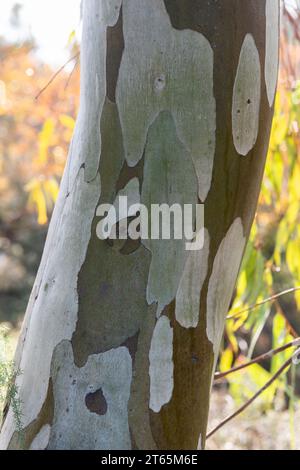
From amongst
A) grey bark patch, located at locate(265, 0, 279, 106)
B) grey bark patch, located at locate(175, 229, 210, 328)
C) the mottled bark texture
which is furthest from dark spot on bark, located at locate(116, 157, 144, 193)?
grey bark patch, located at locate(265, 0, 279, 106)

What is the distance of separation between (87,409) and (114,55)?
44 centimetres

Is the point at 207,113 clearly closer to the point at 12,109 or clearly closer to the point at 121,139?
the point at 121,139

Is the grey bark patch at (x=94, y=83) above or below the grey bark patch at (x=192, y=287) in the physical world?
above

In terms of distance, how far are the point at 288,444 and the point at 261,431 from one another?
234 millimetres

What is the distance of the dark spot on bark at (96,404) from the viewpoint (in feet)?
2.60

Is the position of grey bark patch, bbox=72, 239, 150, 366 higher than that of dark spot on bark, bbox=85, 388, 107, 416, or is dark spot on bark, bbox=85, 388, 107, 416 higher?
grey bark patch, bbox=72, 239, 150, 366

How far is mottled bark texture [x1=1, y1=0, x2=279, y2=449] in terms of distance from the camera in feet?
2.63

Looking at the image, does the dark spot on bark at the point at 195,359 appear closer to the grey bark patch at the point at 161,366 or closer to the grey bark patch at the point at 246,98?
the grey bark patch at the point at 161,366

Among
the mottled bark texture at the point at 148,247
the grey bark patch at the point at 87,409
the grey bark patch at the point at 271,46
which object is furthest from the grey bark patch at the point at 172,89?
the grey bark patch at the point at 87,409

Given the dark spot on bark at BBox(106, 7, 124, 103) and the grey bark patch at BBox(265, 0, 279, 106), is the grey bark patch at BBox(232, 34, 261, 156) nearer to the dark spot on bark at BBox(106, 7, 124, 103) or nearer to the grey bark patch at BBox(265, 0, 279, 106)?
the grey bark patch at BBox(265, 0, 279, 106)

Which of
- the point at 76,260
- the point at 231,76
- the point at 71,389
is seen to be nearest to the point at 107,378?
the point at 71,389

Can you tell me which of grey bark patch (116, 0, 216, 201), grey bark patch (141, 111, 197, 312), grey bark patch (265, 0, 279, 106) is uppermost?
grey bark patch (265, 0, 279, 106)

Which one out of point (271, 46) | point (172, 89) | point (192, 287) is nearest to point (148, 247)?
point (192, 287)

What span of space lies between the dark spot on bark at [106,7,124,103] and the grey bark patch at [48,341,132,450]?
0.32 meters
